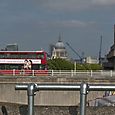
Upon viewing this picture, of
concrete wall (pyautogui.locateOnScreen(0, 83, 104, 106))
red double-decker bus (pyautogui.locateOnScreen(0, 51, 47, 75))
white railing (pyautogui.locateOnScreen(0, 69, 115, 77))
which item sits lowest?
concrete wall (pyautogui.locateOnScreen(0, 83, 104, 106))

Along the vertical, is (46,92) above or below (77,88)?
below

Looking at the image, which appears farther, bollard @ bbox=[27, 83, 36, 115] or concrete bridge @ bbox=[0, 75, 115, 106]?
concrete bridge @ bbox=[0, 75, 115, 106]

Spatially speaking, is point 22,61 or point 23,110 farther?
point 22,61

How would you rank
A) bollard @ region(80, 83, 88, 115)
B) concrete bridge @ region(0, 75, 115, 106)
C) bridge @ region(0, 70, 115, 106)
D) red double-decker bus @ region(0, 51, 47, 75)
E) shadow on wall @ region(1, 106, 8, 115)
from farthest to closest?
1. red double-decker bus @ region(0, 51, 47, 75)
2. bridge @ region(0, 70, 115, 106)
3. concrete bridge @ region(0, 75, 115, 106)
4. shadow on wall @ region(1, 106, 8, 115)
5. bollard @ region(80, 83, 88, 115)

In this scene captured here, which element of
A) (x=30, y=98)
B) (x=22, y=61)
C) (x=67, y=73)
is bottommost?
(x=67, y=73)

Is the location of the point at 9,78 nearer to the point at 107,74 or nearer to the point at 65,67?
the point at 107,74

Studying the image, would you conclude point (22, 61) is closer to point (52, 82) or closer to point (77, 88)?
point (52, 82)

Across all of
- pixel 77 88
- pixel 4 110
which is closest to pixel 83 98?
pixel 77 88

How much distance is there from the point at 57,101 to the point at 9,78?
6.10m

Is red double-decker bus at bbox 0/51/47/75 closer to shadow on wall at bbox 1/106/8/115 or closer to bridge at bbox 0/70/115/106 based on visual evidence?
bridge at bbox 0/70/115/106

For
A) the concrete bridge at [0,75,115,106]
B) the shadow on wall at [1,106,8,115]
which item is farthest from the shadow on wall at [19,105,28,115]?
the concrete bridge at [0,75,115,106]

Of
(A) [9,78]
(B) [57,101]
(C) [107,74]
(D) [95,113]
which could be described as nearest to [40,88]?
(D) [95,113]

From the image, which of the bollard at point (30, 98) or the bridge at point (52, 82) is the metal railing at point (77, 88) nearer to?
the bollard at point (30, 98)

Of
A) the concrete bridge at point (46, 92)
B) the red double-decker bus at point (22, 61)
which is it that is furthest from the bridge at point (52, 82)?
the red double-decker bus at point (22, 61)
